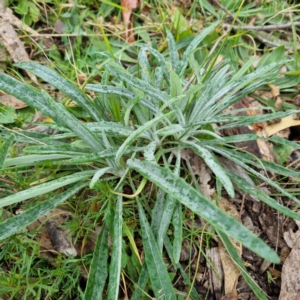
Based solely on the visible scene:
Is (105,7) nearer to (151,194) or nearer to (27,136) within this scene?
(27,136)

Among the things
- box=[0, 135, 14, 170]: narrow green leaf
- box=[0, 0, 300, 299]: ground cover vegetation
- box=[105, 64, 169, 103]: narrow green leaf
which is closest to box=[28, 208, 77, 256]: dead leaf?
box=[0, 0, 300, 299]: ground cover vegetation

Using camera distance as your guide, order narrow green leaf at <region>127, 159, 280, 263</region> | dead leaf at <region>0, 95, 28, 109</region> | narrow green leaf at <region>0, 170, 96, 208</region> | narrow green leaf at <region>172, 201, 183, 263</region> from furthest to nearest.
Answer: dead leaf at <region>0, 95, 28, 109</region> < narrow green leaf at <region>172, 201, 183, 263</region> < narrow green leaf at <region>0, 170, 96, 208</region> < narrow green leaf at <region>127, 159, 280, 263</region>

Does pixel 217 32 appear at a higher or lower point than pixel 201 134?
higher

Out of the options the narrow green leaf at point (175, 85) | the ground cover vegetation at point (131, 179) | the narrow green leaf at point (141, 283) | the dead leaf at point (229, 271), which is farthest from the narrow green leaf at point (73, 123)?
the dead leaf at point (229, 271)

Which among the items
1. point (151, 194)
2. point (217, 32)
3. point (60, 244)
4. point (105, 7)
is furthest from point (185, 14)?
point (60, 244)

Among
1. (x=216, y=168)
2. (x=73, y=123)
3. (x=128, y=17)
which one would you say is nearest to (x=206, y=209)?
(x=216, y=168)

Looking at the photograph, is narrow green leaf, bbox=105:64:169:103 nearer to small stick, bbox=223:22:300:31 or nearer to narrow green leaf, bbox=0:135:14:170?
narrow green leaf, bbox=0:135:14:170
